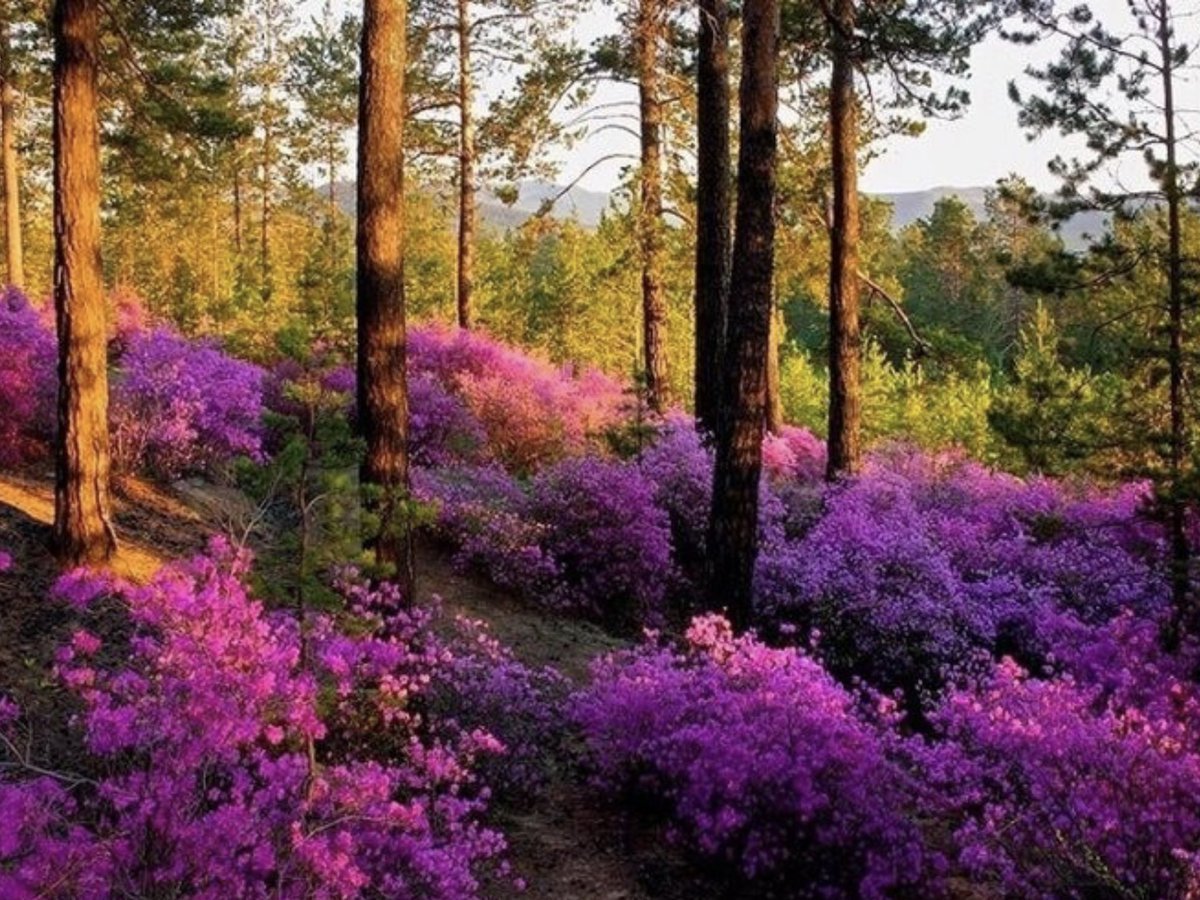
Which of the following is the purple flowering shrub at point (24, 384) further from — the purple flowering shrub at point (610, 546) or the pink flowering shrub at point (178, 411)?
the purple flowering shrub at point (610, 546)

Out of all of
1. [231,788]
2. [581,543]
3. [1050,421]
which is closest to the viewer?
[231,788]

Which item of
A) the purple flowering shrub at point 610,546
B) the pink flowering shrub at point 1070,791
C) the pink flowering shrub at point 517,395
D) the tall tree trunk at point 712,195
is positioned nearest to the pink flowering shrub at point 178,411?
the purple flowering shrub at point 610,546

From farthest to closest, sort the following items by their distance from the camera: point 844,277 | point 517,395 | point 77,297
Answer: point 517,395 → point 844,277 → point 77,297

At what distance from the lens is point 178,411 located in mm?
11008

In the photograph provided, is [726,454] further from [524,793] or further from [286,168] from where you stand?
[286,168]

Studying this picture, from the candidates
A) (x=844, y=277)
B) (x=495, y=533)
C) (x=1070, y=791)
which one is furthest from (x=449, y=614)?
(x=844, y=277)

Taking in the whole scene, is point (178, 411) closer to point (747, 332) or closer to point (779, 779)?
point (747, 332)

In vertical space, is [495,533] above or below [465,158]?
below

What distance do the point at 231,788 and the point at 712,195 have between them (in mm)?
9654

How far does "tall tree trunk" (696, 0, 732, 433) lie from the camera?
491 inches

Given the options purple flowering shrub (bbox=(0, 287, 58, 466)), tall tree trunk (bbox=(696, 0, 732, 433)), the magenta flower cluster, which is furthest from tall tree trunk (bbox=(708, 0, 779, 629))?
purple flowering shrub (bbox=(0, 287, 58, 466))

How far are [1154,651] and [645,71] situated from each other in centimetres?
1289

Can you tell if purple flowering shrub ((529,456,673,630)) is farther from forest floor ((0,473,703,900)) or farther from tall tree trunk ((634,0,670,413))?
tall tree trunk ((634,0,670,413))

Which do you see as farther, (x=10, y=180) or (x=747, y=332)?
(x=10, y=180)
